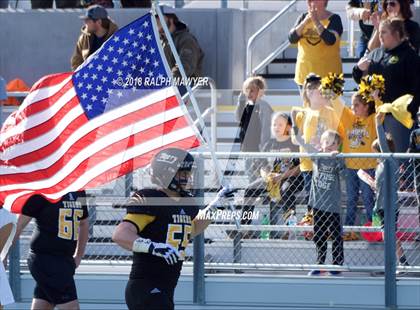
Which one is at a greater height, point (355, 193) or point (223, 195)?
point (355, 193)

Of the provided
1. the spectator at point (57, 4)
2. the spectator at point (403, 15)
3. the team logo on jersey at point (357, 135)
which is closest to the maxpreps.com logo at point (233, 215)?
the team logo on jersey at point (357, 135)

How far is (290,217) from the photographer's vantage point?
31.5 feet

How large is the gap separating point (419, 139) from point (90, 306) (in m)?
3.03

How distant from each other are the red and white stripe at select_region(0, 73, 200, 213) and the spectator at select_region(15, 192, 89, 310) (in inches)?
23.8

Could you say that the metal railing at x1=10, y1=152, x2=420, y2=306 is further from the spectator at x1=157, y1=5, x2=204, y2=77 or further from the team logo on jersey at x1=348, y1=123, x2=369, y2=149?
the spectator at x1=157, y1=5, x2=204, y2=77

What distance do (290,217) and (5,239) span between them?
2.95 m

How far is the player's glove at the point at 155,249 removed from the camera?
7555mm

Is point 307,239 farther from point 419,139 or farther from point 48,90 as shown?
point 48,90

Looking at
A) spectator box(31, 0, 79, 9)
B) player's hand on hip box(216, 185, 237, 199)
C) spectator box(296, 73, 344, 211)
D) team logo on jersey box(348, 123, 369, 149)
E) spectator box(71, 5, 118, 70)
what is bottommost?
player's hand on hip box(216, 185, 237, 199)

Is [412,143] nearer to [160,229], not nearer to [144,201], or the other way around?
[160,229]

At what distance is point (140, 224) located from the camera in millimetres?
7754

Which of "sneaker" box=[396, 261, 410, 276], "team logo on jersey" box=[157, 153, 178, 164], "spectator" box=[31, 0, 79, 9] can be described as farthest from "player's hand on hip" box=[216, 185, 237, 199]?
"spectator" box=[31, 0, 79, 9]

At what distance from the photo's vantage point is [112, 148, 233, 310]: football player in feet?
25.4

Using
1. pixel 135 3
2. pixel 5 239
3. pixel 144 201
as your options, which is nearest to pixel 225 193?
pixel 144 201
